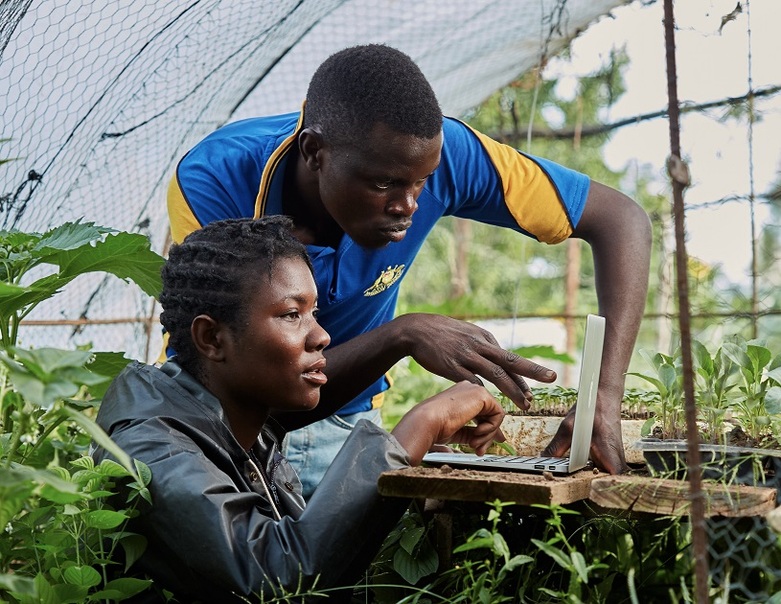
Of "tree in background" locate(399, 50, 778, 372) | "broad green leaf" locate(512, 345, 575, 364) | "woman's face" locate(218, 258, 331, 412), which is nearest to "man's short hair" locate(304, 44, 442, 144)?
"woman's face" locate(218, 258, 331, 412)

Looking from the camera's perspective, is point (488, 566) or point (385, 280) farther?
point (385, 280)

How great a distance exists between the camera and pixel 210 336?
79.4 inches

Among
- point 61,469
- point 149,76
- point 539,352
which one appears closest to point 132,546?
point 61,469

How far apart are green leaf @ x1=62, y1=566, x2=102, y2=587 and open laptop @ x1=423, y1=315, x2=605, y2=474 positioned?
0.71 metres

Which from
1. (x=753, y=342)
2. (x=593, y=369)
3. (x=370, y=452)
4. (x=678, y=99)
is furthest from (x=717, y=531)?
(x=678, y=99)

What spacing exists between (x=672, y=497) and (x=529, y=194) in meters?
1.22

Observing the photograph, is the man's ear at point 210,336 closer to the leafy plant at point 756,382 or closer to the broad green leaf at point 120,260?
the broad green leaf at point 120,260

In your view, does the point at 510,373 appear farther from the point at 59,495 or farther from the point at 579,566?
the point at 59,495

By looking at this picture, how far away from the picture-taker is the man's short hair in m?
2.12

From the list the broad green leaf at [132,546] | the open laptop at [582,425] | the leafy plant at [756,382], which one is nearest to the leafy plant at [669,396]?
the leafy plant at [756,382]

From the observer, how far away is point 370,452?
1.73 metres

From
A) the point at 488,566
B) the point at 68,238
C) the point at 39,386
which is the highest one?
the point at 68,238

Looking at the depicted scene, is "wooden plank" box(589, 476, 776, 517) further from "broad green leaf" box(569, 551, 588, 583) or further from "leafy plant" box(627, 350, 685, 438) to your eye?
"leafy plant" box(627, 350, 685, 438)

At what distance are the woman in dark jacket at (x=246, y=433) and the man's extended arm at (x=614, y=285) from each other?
23 centimetres
